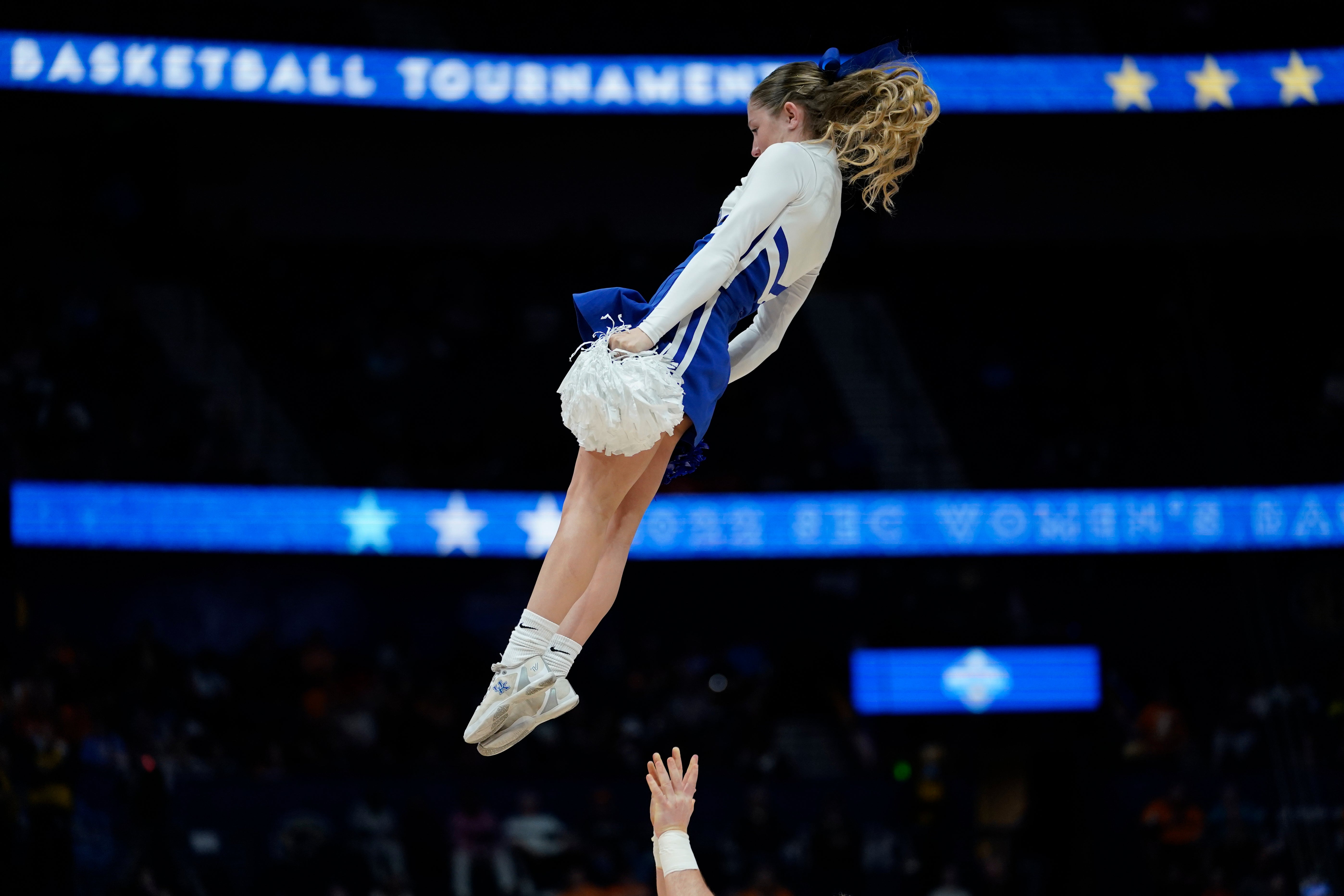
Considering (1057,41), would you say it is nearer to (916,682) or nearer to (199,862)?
(916,682)

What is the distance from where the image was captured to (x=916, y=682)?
11734mm

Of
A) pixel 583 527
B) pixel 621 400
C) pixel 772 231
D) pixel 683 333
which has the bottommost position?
pixel 583 527

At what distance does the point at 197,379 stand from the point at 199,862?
4.80 m

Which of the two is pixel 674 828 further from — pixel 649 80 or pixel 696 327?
pixel 649 80

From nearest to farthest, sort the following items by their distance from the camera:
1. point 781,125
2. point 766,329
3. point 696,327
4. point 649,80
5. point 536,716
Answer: point 536,716 → point 696,327 → point 781,125 → point 766,329 → point 649,80

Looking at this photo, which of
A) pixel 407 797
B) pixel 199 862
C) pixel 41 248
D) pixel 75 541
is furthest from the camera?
pixel 41 248

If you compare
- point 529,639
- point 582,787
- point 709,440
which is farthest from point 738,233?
point 709,440

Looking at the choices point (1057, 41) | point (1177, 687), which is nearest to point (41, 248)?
point (1057, 41)

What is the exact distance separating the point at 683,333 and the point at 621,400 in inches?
10.4

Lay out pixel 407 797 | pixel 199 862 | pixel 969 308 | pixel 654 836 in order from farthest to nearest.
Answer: pixel 969 308
pixel 407 797
pixel 199 862
pixel 654 836

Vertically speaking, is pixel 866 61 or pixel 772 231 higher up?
pixel 866 61

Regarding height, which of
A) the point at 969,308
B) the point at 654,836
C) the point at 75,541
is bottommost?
the point at 654,836

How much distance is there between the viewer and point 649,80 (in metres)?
12.0

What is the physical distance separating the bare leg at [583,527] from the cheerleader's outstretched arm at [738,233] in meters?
0.31
